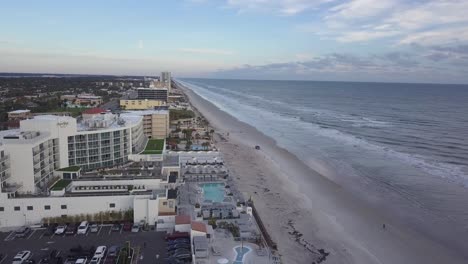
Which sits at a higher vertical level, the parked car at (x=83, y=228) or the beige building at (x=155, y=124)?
the beige building at (x=155, y=124)

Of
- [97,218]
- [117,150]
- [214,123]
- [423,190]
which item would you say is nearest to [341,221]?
[423,190]

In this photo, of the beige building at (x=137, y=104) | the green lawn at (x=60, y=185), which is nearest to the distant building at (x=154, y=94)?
the beige building at (x=137, y=104)

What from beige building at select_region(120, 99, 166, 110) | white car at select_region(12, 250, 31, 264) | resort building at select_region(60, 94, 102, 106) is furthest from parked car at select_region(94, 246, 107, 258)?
resort building at select_region(60, 94, 102, 106)

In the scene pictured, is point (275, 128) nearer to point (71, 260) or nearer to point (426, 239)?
point (426, 239)

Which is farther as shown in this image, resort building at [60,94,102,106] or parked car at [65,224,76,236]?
resort building at [60,94,102,106]

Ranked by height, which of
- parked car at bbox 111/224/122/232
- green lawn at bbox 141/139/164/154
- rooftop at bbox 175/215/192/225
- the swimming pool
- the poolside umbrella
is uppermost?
green lawn at bbox 141/139/164/154

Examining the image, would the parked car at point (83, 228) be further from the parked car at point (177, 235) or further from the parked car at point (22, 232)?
the parked car at point (177, 235)

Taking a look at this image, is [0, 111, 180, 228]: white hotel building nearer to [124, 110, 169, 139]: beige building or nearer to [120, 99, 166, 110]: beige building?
[124, 110, 169, 139]: beige building
